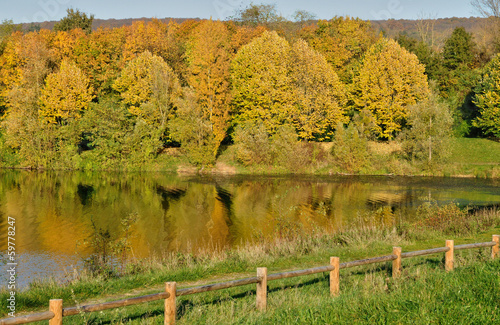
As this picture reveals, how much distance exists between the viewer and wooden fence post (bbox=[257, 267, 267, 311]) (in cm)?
873

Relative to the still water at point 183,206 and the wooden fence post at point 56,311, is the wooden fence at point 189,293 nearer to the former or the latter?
the wooden fence post at point 56,311

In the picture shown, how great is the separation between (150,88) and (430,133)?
104 ft

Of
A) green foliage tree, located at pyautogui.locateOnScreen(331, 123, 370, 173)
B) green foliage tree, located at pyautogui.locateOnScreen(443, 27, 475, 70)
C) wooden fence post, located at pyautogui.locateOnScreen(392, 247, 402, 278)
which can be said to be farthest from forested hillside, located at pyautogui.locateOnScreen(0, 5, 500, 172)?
wooden fence post, located at pyautogui.locateOnScreen(392, 247, 402, 278)

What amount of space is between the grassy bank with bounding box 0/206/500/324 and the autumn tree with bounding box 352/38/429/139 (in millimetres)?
33647

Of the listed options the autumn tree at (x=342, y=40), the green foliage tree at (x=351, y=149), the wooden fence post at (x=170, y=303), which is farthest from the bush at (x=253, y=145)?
the wooden fence post at (x=170, y=303)

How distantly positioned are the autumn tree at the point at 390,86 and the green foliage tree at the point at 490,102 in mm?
7252

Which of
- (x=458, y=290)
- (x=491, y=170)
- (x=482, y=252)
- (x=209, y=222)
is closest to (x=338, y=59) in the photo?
(x=491, y=170)

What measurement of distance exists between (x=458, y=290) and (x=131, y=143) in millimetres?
46577

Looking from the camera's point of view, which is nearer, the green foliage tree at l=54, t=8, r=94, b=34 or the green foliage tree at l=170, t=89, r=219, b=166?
the green foliage tree at l=170, t=89, r=219, b=166

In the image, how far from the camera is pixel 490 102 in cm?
5300

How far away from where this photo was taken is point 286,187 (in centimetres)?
3919

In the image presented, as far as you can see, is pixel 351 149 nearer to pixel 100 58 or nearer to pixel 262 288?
pixel 100 58

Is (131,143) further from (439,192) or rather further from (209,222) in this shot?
(439,192)

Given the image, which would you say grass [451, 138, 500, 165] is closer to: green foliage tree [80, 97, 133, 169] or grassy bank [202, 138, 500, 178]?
grassy bank [202, 138, 500, 178]
